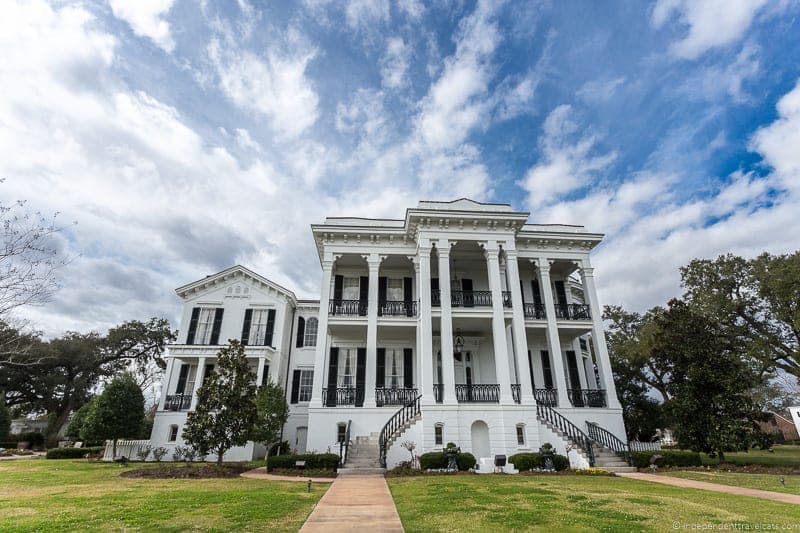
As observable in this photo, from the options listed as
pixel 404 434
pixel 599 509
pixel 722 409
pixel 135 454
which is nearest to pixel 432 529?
pixel 599 509

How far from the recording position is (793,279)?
734 inches

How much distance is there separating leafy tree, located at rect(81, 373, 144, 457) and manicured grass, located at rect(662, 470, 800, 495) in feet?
76.5

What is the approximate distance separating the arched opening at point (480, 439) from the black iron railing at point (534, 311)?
6.19 metres

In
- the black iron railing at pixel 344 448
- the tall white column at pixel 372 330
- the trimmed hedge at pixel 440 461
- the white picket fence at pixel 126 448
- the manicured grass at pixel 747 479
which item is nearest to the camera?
the manicured grass at pixel 747 479

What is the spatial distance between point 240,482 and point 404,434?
6456 mm

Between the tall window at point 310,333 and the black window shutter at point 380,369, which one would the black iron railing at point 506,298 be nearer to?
the black window shutter at point 380,369

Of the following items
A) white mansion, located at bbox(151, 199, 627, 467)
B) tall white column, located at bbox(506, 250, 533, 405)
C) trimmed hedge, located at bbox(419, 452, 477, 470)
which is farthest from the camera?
tall white column, located at bbox(506, 250, 533, 405)

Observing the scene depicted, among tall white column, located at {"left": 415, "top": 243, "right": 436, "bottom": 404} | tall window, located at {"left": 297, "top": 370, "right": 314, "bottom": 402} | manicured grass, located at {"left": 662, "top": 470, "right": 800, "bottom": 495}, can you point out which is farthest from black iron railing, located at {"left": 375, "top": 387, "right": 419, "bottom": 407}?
manicured grass, located at {"left": 662, "top": 470, "right": 800, "bottom": 495}

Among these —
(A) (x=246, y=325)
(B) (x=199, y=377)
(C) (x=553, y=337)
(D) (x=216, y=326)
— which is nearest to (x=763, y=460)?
(C) (x=553, y=337)

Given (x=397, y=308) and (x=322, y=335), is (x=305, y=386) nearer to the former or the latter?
(x=322, y=335)

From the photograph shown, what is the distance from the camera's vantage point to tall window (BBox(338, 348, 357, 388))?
19.4 metres

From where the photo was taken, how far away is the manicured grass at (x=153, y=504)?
19.9ft

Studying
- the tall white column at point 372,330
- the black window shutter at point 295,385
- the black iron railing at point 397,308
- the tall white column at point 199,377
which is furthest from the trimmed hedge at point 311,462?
the tall white column at point 199,377

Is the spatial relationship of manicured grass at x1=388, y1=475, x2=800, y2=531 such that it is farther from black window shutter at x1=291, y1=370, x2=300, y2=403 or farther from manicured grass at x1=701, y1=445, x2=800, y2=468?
black window shutter at x1=291, y1=370, x2=300, y2=403
